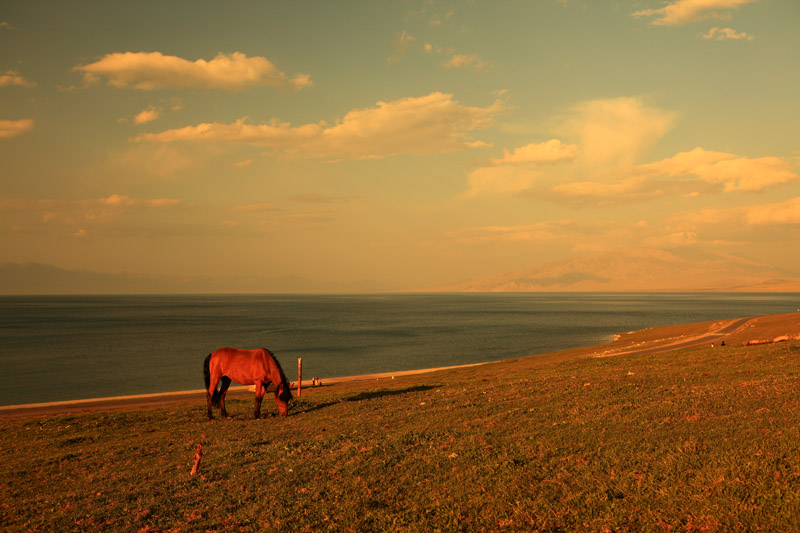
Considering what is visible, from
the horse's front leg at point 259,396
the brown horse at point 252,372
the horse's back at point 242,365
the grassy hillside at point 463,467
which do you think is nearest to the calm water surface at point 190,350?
the brown horse at point 252,372

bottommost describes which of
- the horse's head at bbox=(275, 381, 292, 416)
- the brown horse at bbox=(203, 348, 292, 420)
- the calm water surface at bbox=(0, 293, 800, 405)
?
the calm water surface at bbox=(0, 293, 800, 405)

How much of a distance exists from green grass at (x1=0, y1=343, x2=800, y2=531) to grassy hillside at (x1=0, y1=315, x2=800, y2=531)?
0.17ft

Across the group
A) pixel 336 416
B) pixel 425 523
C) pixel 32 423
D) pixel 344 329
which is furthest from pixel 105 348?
pixel 425 523

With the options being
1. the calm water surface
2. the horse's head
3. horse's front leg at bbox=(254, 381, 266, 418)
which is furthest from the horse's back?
the calm water surface

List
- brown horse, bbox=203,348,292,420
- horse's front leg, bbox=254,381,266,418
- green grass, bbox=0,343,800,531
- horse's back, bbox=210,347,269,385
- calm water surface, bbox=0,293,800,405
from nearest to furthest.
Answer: green grass, bbox=0,343,800,531
horse's front leg, bbox=254,381,266,418
brown horse, bbox=203,348,292,420
horse's back, bbox=210,347,269,385
calm water surface, bbox=0,293,800,405

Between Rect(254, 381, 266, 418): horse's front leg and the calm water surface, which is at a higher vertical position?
Rect(254, 381, 266, 418): horse's front leg

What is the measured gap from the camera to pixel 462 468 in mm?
12609

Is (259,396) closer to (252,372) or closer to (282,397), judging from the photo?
(282,397)

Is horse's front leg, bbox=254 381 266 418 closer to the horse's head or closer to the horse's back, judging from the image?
the horse's back

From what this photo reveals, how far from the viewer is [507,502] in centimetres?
1030

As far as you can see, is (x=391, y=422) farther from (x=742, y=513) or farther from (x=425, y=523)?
(x=742, y=513)

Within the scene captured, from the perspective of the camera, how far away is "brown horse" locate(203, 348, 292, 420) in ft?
77.9

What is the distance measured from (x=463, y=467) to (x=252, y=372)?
14.3m

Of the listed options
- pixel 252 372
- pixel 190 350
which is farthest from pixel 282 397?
pixel 190 350
